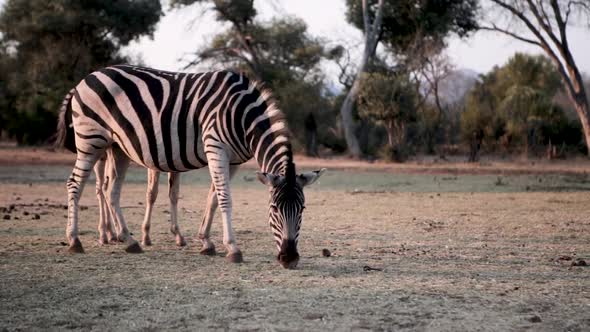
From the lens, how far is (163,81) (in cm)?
847

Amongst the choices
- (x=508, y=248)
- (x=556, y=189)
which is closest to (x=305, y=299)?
(x=508, y=248)

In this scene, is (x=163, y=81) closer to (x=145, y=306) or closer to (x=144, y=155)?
(x=144, y=155)

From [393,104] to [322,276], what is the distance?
23.9m

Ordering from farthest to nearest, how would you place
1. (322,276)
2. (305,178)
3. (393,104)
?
(393,104) → (305,178) → (322,276)

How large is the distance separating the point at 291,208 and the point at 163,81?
2.57 meters

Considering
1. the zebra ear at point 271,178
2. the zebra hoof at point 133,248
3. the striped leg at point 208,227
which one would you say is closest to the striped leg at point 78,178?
the zebra hoof at point 133,248

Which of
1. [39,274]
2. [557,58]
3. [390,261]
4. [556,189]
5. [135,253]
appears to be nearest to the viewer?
[39,274]

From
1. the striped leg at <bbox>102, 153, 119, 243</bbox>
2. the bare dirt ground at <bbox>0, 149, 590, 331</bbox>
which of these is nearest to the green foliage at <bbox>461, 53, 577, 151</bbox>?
the bare dirt ground at <bbox>0, 149, 590, 331</bbox>

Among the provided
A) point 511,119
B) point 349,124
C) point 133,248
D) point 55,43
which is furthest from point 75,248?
point 55,43

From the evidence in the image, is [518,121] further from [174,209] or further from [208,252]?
[208,252]

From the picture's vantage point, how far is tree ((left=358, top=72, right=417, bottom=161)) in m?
30.3

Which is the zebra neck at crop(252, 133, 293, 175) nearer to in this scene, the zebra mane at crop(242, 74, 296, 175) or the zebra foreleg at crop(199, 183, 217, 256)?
the zebra mane at crop(242, 74, 296, 175)

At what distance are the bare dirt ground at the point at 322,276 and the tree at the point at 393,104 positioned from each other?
1766 cm

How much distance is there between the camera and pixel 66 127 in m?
9.41
